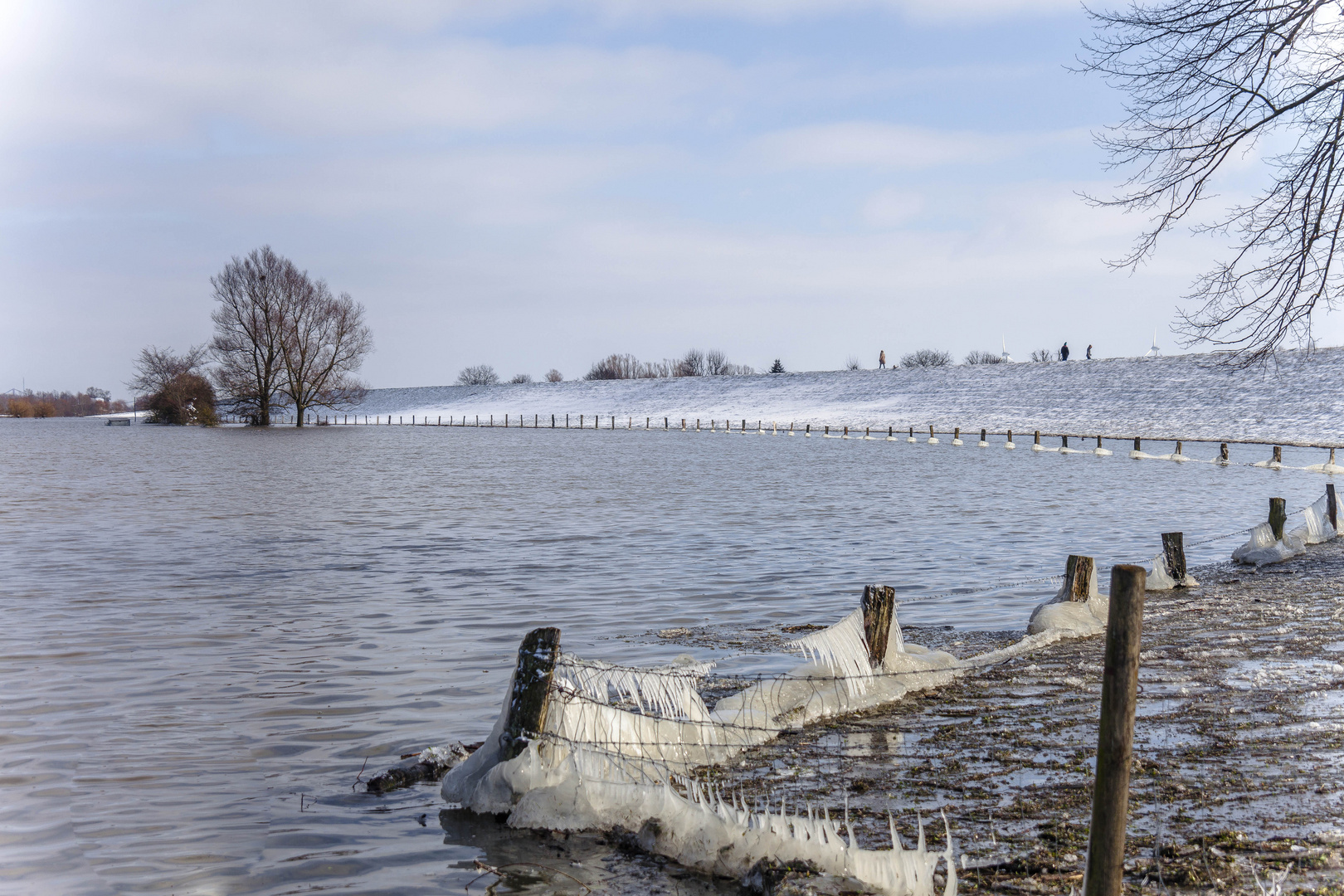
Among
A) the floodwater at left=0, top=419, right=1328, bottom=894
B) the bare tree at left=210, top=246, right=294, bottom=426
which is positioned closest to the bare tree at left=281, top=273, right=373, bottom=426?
the bare tree at left=210, top=246, right=294, bottom=426

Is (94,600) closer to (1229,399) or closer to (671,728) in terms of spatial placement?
(671,728)

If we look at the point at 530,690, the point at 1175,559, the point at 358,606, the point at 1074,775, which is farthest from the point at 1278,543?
the point at 530,690

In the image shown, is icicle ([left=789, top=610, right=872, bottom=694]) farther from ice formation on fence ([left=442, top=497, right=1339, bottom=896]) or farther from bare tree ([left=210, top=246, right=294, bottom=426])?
bare tree ([left=210, top=246, right=294, bottom=426])

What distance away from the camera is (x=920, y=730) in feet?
20.3

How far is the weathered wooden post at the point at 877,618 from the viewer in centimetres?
693

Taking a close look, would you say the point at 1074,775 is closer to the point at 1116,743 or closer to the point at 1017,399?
the point at 1116,743

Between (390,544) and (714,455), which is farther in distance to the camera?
(714,455)

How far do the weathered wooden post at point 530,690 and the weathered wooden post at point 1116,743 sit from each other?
2.63 metres

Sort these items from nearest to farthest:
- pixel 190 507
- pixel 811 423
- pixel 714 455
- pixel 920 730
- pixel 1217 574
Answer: pixel 920 730, pixel 1217 574, pixel 190 507, pixel 714 455, pixel 811 423

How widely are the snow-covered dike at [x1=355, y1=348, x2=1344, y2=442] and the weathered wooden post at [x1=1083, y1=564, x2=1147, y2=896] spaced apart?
176 ft

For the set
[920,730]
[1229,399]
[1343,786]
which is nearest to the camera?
[1343,786]

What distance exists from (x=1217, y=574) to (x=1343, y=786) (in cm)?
827

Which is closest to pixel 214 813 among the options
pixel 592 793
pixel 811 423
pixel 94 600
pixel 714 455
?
pixel 592 793

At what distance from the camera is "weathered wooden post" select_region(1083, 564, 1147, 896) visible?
128 inches
